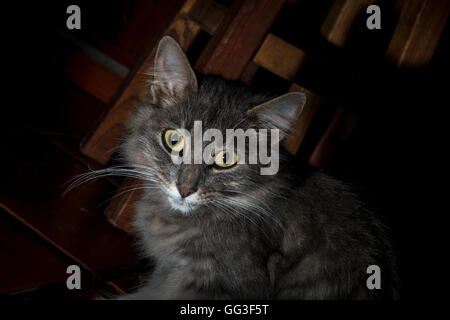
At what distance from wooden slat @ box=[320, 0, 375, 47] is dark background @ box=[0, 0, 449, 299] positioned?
0.14 ft

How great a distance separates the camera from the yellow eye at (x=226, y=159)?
125cm

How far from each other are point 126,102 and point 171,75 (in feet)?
1.83

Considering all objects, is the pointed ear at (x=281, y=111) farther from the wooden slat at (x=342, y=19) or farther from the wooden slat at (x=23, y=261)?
the wooden slat at (x=23, y=261)

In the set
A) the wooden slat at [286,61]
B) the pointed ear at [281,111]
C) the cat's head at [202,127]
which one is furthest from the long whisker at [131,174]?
the wooden slat at [286,61]

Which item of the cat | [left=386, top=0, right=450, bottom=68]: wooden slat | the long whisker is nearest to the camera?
the cat

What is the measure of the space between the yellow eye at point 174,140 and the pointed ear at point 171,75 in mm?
146

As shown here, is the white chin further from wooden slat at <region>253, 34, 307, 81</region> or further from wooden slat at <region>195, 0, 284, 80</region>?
wooden slat at <region>253, 34, 307, 81</region>

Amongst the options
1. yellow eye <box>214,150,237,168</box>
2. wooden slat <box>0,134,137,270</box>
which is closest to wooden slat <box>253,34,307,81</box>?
yellow eye <box>214,150,237,168</box>

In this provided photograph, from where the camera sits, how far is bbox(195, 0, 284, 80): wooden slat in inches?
62.2

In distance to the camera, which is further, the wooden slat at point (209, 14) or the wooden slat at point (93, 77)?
the wooden slat at point (93, 77)

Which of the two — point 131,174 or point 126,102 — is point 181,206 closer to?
point 131,174

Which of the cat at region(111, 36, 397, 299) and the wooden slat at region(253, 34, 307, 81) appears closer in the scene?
the cat at region(111, 36, 397, 299)
